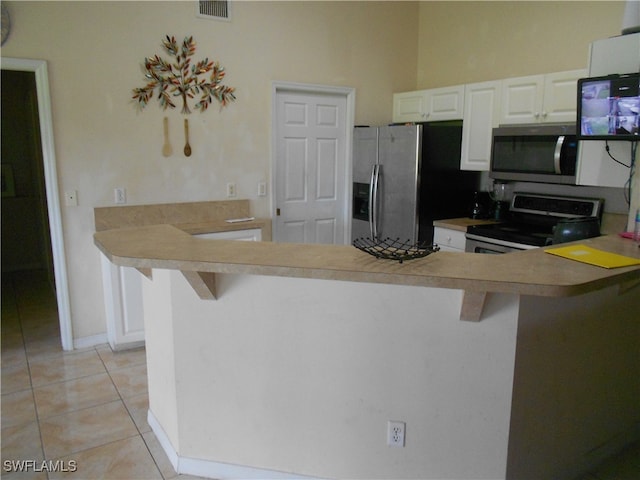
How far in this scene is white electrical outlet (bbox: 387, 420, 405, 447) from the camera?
6.40 feet

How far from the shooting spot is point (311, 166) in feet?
14.9

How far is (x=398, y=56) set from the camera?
4.82 metres

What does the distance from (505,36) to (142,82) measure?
119 inches

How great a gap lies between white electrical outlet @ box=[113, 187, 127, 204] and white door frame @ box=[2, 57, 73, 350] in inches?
15.0

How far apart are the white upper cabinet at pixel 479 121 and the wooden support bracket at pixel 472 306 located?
2.43 meters

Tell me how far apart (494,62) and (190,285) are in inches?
138

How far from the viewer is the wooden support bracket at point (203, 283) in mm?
1896

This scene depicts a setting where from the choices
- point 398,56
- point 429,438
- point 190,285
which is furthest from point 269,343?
point 398,56

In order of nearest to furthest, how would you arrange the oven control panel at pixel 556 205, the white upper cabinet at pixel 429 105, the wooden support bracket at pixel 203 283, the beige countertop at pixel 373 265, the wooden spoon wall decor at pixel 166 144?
the beige countertop at pixel 373 265 → the wooden support bracket at pixel 203 283 → the oven control panel at pixel 556 205 → the wooden spoon wall decor at pixel 166 144 → the white upper cabinet at pixel 429 105

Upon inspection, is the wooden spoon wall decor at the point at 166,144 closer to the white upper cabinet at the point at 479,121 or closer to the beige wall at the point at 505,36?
the white upper cabinet at the point at 479,121

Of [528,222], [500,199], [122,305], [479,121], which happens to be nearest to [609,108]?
[479,121]

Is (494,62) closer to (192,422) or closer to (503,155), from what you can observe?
(503,155)

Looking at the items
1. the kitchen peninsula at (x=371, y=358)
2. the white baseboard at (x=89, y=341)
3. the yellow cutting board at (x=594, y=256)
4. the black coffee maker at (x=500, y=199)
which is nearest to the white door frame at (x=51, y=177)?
the white baseboard at (x=89, y=341)

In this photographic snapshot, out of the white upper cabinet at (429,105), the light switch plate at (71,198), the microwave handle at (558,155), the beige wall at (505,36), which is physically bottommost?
the light switch plate at (71,198)
